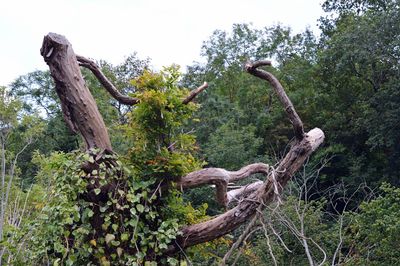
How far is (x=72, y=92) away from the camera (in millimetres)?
3199

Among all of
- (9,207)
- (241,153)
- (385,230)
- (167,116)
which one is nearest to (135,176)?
(167,116)

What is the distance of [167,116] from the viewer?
3.36 metres

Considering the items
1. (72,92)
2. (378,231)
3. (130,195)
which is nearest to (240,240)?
(130,195)

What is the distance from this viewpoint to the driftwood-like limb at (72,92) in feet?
10.4

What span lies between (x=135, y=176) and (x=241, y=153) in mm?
10043

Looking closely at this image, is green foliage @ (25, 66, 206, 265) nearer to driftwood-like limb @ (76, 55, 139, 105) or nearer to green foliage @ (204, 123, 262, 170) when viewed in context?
driftwood-like limb @ (76, 55, 139, 105)

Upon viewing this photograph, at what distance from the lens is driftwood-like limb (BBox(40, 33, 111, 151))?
3164mm

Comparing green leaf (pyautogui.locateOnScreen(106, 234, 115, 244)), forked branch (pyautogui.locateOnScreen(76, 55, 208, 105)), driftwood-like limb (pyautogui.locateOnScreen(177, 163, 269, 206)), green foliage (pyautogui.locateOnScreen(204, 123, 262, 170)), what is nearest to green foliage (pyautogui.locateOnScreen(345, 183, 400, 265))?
green foliage (pyautogui.locateOnScreen(204, 123, 262, 170))

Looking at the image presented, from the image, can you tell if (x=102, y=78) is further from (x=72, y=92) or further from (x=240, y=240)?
(x=240, y=240)

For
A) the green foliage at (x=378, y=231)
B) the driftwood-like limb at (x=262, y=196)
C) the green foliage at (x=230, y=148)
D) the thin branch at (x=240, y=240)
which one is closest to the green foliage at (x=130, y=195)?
the driftwood-like limb at (x=262, y=196)

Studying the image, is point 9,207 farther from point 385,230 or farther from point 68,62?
point 68,62

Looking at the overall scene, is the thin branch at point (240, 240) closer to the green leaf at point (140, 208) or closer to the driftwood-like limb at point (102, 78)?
the green leaf at point (140, 208)

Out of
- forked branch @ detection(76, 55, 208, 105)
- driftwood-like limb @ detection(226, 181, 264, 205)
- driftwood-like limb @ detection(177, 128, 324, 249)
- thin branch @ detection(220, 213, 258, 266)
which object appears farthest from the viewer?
driftwood-like limb @ detection(226, 181, 264, 205)

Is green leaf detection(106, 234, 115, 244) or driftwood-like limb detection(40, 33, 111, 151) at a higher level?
driftwood-like limb detection(40, 33, 111, 151)
